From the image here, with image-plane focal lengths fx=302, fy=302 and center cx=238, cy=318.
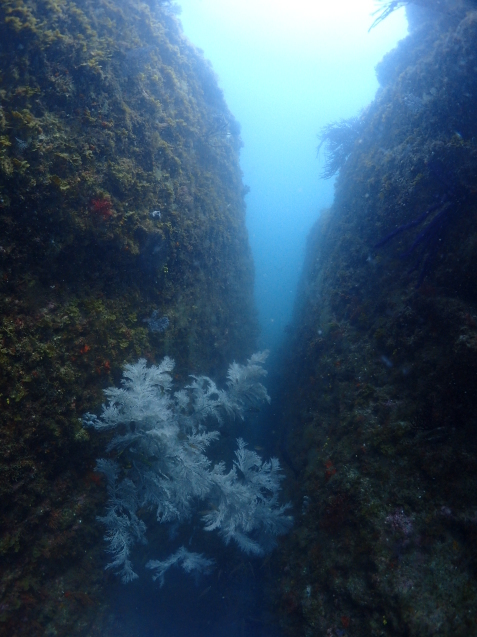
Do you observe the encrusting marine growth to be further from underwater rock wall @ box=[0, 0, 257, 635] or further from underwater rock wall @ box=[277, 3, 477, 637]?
underwater rock wall @ box=[277, 3, 477, 637]

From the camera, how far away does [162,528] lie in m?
6.50

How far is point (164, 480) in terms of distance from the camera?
541 centimetres

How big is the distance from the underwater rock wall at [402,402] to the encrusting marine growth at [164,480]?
0.84 meters

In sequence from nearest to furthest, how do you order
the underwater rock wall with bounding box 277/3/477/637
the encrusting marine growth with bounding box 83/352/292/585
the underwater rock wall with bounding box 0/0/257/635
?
the underwater rock wall with bounding box 277/3/477/637 < the underwater rock wall with bounding box 0/0/257/635 < the encrusting marine growth with bounding box 83/352/292/585

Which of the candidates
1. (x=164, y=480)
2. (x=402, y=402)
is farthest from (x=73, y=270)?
(x=402, y=402)

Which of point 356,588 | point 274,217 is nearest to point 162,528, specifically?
point 356,588

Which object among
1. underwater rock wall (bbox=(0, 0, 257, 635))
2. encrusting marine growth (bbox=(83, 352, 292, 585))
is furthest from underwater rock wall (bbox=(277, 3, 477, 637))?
underwater rock wall (bbox=(0, 0, 257, 635))

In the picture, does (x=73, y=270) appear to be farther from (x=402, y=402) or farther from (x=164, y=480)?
(x=402, y=402)

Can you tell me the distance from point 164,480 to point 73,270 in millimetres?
4096

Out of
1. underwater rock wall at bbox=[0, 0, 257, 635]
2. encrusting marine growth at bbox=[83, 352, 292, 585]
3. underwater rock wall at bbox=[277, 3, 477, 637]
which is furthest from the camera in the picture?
encrusting marine growth at bbox=[83, 352, 292, 585]

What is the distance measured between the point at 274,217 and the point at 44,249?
281ft

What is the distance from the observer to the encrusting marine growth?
5.16m

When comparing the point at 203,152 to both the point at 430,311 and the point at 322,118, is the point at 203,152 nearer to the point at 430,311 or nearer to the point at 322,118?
the point at 430,311

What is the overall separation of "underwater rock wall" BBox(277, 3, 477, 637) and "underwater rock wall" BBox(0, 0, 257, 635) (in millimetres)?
3551
